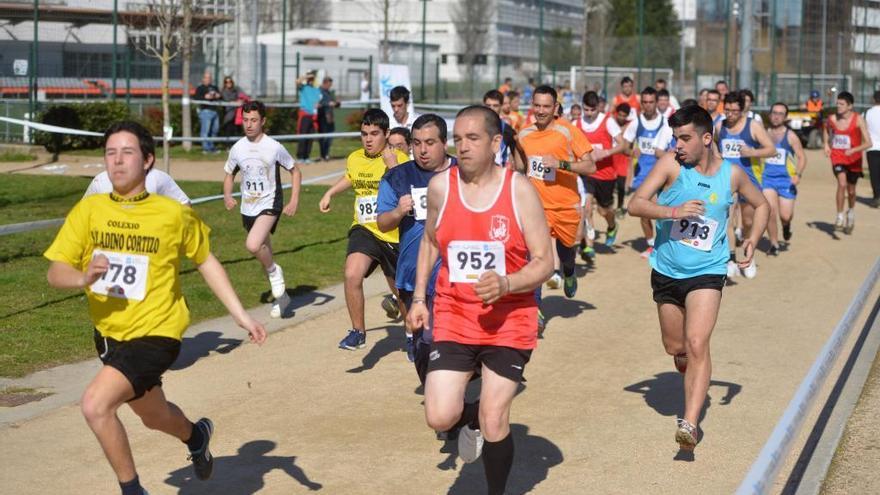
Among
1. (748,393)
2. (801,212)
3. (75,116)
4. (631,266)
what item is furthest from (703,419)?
(75,116)

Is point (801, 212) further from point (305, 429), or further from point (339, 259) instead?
point (305, 429)

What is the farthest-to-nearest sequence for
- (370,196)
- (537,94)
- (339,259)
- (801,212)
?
1. (801,212)
2. (339,259)
3. (537,94)
4. (370,196)

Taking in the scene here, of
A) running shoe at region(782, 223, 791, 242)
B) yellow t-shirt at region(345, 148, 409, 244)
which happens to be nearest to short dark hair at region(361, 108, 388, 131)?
yellow t-shirt at region(345, 148, 409, 244)

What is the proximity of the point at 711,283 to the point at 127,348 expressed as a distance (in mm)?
3463

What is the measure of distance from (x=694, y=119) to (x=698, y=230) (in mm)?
651

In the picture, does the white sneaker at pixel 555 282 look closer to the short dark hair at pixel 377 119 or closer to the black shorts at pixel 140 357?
the short dark hair at pixel 377 119

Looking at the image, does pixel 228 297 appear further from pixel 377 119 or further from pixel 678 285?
pixel 377 119

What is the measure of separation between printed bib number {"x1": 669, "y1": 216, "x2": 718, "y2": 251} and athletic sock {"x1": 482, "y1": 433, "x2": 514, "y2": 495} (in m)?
2.08

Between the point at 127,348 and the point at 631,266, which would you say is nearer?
the point at 127,348

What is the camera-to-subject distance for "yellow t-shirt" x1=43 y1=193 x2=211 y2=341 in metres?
5.41

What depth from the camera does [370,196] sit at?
9.34 meters

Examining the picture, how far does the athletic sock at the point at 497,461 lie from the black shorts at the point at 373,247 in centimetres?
351

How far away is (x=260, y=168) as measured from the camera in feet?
36.0

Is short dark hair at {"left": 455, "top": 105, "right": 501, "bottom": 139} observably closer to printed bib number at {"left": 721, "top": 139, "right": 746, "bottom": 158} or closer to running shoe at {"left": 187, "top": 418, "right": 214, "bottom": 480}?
running shoe at {"left": 187, "top": 418, "right": 214, "bottom": 480}
